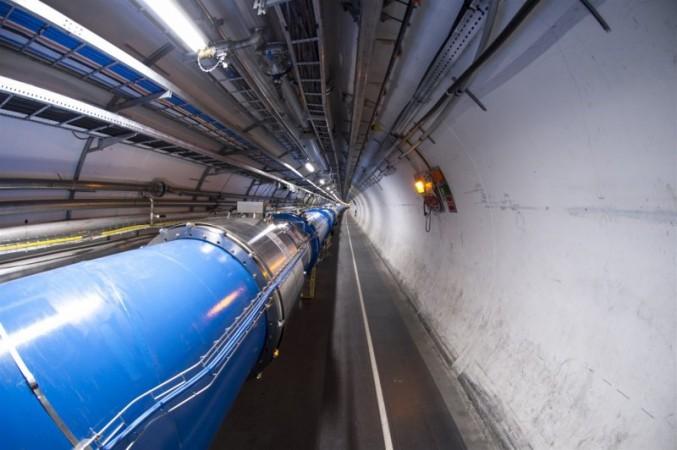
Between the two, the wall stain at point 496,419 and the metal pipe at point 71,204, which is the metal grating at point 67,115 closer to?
the metal pipe at point 71,204

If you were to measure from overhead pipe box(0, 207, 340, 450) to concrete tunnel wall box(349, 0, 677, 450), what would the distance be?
107 inches

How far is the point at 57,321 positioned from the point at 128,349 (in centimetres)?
25

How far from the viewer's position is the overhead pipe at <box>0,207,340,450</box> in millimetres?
769

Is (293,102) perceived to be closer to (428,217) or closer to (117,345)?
(428,217)

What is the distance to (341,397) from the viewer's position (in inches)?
137

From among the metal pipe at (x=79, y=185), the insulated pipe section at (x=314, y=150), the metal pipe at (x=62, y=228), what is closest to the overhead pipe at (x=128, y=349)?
the metal pipe at (x=62, y=228)

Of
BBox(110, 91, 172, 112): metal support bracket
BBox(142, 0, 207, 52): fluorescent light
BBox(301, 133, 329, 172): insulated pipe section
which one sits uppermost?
BBox(301, 133, 329, 172): insulated pipe section

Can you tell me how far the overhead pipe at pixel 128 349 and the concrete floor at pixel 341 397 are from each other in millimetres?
1776

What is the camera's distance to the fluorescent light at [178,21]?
196 cm

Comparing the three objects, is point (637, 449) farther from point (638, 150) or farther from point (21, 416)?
point (21, 416)

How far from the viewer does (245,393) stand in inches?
134

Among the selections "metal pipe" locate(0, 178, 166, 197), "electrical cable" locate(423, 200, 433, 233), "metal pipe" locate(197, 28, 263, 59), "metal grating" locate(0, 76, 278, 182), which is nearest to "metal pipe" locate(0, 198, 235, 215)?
"metal pipe" locate(0, 178, 166, 197)

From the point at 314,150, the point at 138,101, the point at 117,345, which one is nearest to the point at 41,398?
the point at 117,345

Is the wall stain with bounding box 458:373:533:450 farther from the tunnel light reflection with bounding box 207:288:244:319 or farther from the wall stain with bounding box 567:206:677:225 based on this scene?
the tunnel light reflection with bounding box 207:288:244:319
